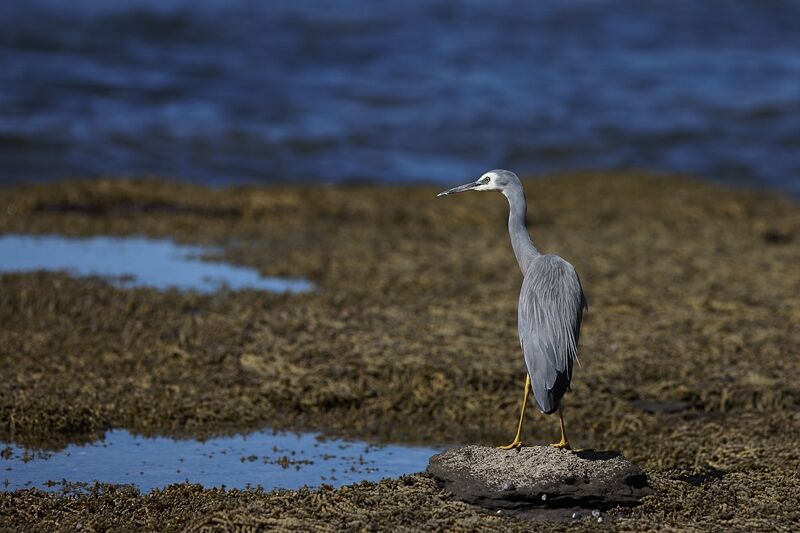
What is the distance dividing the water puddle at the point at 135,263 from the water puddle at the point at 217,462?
119 inches

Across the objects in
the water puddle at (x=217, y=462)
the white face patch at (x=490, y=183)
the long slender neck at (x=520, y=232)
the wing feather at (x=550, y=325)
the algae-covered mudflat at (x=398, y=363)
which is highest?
the white face patch at (x=490, y=183)

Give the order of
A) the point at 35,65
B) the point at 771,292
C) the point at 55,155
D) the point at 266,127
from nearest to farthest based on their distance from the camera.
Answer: the point at 771,292, the point at 55,155, the point at 266,127, the point at 35,65

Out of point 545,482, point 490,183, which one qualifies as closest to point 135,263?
point 490,183

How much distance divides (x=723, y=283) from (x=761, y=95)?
43.5 ft

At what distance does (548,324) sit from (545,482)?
2.92 ft

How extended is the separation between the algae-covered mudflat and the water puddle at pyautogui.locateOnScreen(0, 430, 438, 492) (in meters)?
0.18

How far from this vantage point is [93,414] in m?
6.69

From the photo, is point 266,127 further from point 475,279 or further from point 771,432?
point 771,432

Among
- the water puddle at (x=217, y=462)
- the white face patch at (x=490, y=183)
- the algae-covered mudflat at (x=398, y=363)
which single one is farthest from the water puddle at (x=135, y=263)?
the white face patch at (x=490, y=183)

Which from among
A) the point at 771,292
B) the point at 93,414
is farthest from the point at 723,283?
the point at 93,414

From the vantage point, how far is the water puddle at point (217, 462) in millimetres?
5891

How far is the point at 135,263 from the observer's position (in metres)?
10.3

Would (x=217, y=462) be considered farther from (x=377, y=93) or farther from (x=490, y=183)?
(x=377, y=93)

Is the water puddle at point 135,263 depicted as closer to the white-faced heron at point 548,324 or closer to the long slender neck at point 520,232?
the long slender neck at point 520,232
